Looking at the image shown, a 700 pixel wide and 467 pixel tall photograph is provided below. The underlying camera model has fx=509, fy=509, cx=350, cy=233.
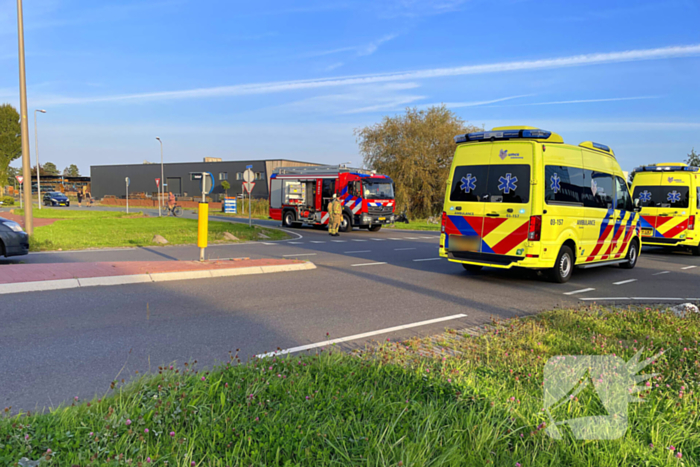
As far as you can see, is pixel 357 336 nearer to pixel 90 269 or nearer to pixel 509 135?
pixel 509 135

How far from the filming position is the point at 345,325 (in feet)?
21.2

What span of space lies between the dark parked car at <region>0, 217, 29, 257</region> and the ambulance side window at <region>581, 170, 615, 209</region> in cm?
1221

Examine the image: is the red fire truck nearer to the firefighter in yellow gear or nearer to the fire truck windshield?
the fire truck windshield

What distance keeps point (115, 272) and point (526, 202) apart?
7887mm

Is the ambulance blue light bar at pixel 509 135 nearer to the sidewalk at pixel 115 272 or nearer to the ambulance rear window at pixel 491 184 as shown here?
the ambulance rear window at pixel 491 184

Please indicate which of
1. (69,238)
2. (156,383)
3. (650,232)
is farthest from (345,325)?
(650,232)

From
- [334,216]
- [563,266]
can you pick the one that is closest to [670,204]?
[563,266]

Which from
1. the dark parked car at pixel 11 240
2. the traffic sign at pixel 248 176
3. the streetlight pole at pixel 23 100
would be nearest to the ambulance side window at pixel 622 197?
the dark parked car at pixel 11 240

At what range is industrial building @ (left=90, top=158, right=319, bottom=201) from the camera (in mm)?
68706

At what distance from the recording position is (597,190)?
37.2ft

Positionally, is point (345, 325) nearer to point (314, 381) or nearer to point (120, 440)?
point (314, 381)

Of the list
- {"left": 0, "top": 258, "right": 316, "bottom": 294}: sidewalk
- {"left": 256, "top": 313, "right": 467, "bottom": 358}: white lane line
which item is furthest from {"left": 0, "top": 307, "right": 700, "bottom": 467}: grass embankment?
{"left": 0, "top": 258, "right": 316, "bottom": 294}: sidewalk

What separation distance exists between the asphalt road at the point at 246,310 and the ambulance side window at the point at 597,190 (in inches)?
68.0

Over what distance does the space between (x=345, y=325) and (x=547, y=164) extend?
5713mm
